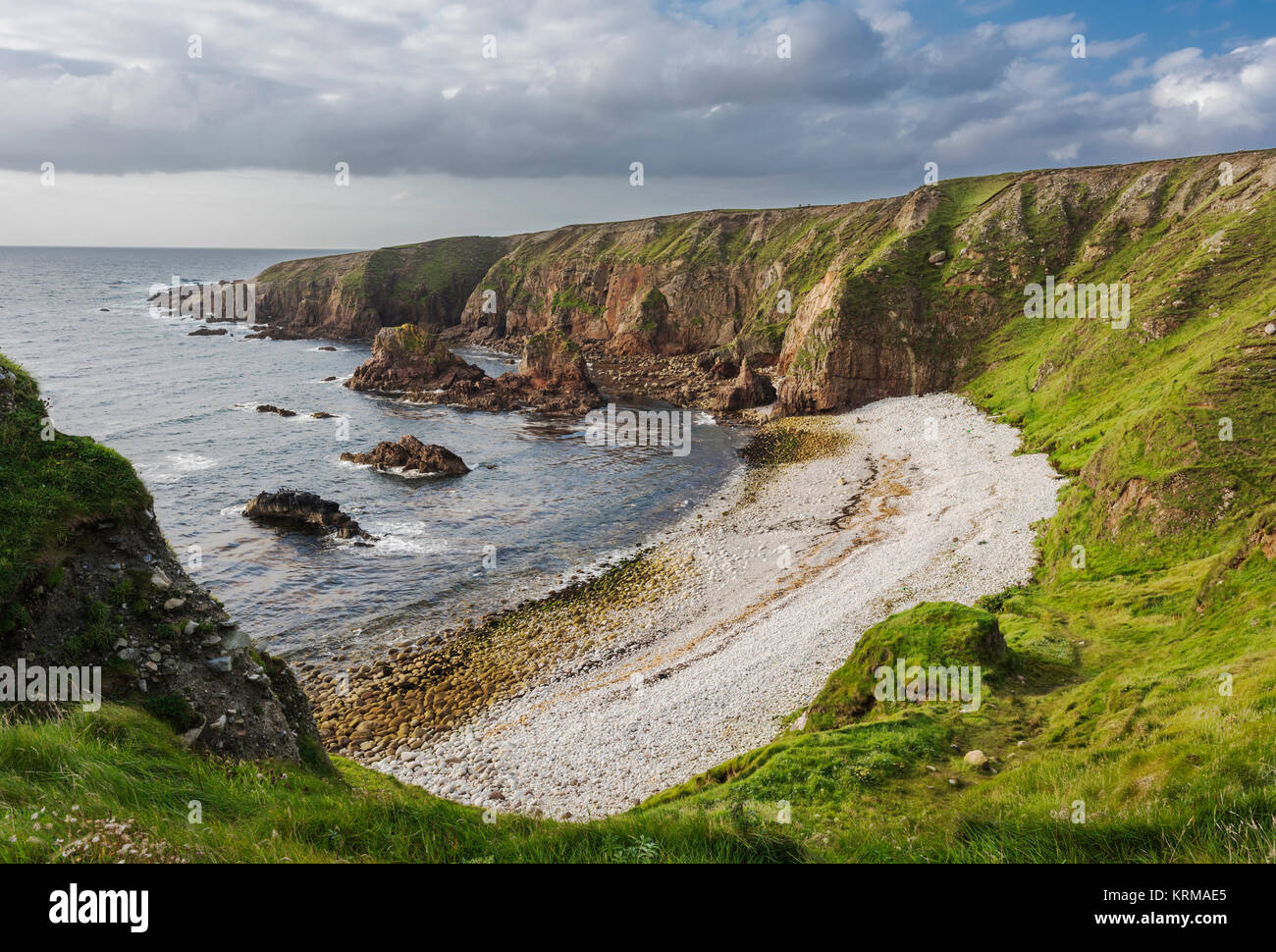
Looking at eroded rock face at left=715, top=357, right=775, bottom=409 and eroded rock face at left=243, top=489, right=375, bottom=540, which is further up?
eroded rock face at left=715, top=357, right=775, bottom=409

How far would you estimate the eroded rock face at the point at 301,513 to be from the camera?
4116cm

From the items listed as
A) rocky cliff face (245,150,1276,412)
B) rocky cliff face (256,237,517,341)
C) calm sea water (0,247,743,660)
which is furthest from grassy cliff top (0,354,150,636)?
rocky cliff face (256,237,517,341)

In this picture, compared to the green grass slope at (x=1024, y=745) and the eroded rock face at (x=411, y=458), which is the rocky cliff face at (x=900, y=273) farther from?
the eroded rock face at (x=411, y=458)

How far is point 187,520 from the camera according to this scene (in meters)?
42.4

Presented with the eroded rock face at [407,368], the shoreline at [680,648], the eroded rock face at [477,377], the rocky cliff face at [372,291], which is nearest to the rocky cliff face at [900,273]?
the eroded rock face at [477,377]

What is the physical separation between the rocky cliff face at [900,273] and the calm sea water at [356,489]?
1812 centimetres

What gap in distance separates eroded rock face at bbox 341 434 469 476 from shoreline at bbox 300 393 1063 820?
2101cm

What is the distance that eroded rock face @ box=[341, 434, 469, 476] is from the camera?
5341cm

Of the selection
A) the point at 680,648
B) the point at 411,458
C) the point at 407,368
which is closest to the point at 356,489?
the point at 411,458

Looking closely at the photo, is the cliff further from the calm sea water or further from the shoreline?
the shoreline
